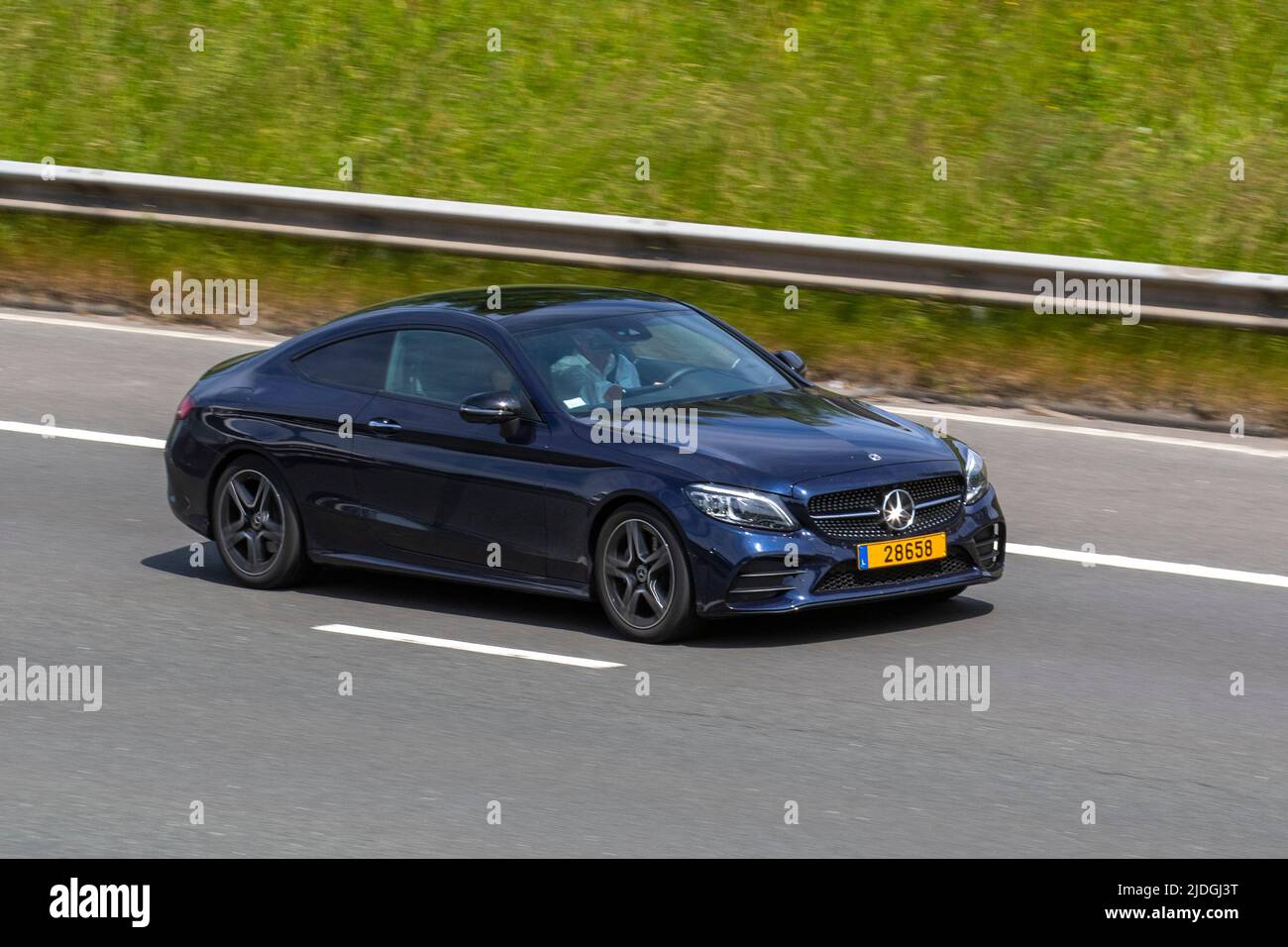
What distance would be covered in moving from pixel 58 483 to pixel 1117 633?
6574 millimetres

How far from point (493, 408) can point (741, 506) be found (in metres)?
1.37

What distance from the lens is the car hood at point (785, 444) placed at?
909 cm

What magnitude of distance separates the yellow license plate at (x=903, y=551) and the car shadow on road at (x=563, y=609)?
0.37 meters

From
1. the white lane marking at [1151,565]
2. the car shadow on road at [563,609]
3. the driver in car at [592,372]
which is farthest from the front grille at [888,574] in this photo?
the white lane marking at [1151,565]

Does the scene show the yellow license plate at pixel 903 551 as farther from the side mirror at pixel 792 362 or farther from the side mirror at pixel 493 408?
the side mirror at pixel 493 408

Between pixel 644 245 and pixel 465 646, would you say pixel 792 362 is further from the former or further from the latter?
pixel 644 245

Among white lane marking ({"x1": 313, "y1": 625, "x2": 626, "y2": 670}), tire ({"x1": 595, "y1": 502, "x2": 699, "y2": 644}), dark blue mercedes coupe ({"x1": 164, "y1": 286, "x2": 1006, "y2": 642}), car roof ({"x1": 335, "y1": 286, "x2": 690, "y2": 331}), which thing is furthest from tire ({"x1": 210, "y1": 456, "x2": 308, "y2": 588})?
tire ({"x1": 595, "y1": 502, "x2": 699, "y2": 644})

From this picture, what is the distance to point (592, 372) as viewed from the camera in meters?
9.90

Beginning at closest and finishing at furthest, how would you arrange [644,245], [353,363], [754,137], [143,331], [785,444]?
[785,444] → [353,363] → [644,245] → [143,331] → [754,137]

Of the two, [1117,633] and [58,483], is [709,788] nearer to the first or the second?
[1117,633]

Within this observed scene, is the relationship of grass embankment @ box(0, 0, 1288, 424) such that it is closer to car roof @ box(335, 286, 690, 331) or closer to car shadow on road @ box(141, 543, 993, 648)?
car roof @ box(335, 286, 690, 331)

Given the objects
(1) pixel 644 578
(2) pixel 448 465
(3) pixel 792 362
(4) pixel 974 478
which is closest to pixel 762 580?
(1) pixel 644 578

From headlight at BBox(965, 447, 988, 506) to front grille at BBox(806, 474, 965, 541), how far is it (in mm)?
167

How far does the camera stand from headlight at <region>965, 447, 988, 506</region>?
966 centimetres
